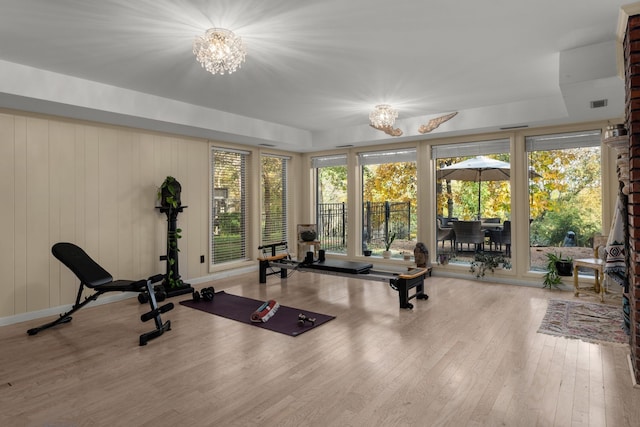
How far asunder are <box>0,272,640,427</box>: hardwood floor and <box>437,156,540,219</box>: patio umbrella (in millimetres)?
2327

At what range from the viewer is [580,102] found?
12.8ft

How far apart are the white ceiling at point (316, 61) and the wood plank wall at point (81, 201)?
1.17 feet

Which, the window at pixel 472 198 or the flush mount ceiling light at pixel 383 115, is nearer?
the flush mount ceiling light at pixel 383 115

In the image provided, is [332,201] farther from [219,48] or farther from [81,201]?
[219,48]

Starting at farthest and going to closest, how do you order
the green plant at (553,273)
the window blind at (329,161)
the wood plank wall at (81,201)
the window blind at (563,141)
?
the window blind at (329,161) < the green plant at (553,273) < the window blind at (563,141) < the wood plank wall at (81,201)

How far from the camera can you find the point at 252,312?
4160 millimetres

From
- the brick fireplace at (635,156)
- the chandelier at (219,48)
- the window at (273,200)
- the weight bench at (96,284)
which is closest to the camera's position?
the brick fireplace at (635,156)

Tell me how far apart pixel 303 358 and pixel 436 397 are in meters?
1.06

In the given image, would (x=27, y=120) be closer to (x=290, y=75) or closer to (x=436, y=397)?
(x=290, y=75)

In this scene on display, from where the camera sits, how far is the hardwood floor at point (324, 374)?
2154 millimetres

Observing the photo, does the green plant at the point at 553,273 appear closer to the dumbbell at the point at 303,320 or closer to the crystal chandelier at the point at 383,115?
the crystal chandelier at the point at 383,115

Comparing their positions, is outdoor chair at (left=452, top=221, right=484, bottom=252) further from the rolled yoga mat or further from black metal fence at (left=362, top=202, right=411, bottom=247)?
the rolled yoga mat

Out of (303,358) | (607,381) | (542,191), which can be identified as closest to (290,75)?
(303,358)

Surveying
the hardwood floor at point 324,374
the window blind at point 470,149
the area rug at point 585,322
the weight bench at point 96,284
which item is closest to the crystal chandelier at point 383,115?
the window blind at point 470,149
